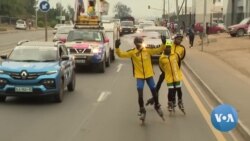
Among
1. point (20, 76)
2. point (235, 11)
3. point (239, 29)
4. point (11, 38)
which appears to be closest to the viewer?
point (20, 76)

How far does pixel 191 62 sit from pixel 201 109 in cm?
1504

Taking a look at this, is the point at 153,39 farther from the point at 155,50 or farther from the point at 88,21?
the point at 155,50

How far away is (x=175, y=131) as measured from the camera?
35.7 ft

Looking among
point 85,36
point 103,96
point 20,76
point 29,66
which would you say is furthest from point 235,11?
point 20,76

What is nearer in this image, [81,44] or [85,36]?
[81,44]

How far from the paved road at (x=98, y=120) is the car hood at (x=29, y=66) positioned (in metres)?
0.85

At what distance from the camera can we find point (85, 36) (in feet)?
80.7

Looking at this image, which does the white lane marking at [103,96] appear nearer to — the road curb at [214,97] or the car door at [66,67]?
the car door at [66,67]

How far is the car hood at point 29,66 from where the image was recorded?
14034mm

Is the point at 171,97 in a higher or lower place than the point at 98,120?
higher

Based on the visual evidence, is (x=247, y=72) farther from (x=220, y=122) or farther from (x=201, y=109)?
(x=220, y=122)

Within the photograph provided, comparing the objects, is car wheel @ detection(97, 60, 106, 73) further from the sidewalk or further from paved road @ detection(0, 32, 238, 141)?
paved road @ detection(0, 32, 238, 141)

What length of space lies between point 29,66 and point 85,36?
10.5 metres

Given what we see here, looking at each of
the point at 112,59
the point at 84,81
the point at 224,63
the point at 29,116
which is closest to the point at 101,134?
the point at 29,116
